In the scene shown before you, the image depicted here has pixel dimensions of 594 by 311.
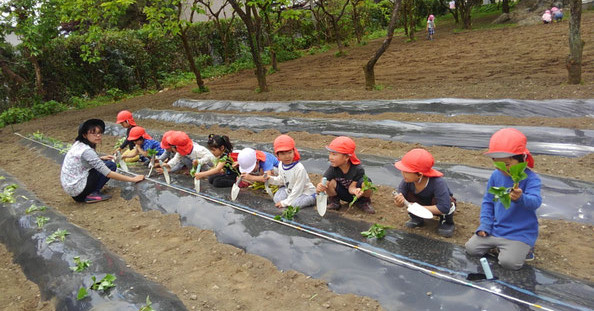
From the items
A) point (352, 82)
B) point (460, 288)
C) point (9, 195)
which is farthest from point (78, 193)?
point (352, 82)

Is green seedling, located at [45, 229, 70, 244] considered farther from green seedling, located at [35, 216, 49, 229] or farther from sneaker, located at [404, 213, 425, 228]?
sneaker, located at [404, 213, 425, 228]

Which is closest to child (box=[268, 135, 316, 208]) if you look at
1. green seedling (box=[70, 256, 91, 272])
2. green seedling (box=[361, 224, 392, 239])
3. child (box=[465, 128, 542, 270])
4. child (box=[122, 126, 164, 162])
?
green seedling (box=[361, 224, 392, 239])

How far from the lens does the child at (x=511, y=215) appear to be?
2.82m

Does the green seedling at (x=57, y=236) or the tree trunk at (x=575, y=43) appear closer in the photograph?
the green seedling at (x=57, y=236)

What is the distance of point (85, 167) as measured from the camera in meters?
5.47

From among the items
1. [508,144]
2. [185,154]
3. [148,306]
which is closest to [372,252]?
[508,144]

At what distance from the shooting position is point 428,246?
3301 mm

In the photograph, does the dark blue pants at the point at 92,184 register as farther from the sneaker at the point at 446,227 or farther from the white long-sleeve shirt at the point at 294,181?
the sneaker at the point at 446,227

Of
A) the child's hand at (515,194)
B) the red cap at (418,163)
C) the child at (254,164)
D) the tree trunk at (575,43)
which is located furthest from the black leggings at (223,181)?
the tree trunk at (575,43)

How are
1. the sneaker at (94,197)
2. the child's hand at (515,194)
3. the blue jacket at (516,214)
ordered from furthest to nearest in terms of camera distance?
the sneaker at (94,197), the blue jacket at (516,214), the child's hand at (515,194)

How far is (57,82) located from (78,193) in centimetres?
1458

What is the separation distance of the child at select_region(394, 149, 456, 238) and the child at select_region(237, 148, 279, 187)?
1.74m

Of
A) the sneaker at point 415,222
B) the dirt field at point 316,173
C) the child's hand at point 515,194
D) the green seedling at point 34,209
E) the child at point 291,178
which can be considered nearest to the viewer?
the child's hand at point 515,194

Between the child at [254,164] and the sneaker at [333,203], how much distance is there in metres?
0.84
